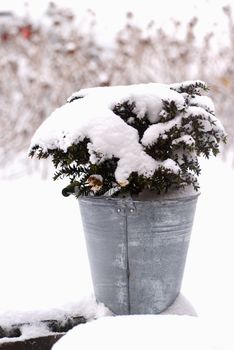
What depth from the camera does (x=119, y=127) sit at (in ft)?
7.22

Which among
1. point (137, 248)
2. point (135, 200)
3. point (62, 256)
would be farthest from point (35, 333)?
point (62, 256)

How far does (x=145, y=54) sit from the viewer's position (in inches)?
246

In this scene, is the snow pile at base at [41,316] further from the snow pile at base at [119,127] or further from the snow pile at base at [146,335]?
the snow pile at base at [146,335]

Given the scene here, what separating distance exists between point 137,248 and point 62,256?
1420 millimetres

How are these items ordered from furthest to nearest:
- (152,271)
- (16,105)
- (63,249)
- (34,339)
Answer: (16,105) < (63,249) < (152,271) < (34,339)

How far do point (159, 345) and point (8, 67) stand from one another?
455 centimetres

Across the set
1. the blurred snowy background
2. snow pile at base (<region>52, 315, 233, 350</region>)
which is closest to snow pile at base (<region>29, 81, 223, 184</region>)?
snow pile at base (<region>52, 315, 233, 350</region>)

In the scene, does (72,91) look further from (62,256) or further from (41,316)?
(41,316)

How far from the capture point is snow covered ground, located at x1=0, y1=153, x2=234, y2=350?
2626mm

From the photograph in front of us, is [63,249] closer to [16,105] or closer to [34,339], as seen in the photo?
[34,339]

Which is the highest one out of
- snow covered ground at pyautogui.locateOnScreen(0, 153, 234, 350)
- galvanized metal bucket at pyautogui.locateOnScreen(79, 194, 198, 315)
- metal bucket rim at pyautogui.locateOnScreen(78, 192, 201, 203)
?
metal bucket rim at pyautogui.locateOnScreen(78, 192, 201, 203)

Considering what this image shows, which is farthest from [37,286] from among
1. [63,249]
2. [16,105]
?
[16,105]

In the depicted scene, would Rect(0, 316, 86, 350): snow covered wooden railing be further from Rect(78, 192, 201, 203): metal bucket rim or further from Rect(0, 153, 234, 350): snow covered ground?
Rect(78, 192, 201, 203): metal bucket rim

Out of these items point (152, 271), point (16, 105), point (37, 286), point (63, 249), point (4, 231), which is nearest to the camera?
point (152, 271)
